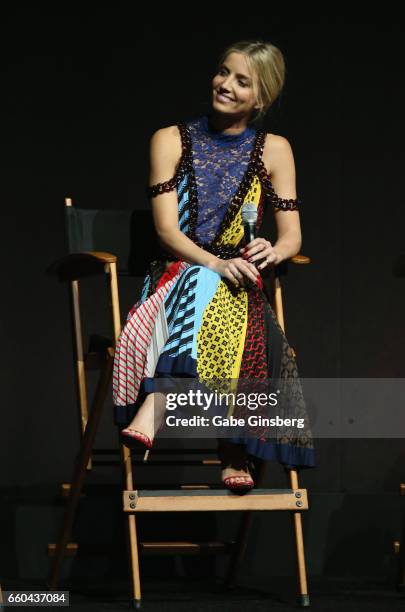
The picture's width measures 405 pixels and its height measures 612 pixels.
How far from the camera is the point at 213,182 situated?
142 inches

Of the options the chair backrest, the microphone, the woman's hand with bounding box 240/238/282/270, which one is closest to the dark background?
the chair backrest

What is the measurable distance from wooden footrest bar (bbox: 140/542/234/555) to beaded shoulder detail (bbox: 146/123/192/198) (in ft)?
3.25

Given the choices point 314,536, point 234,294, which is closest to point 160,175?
point 234,294

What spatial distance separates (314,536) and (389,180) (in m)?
1.31

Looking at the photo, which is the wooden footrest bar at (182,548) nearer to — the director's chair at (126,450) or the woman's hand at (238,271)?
the director's chair at (126,450)

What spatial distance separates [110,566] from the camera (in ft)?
12.5

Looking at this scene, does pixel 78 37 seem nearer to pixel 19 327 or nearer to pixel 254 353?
pixel 19 327

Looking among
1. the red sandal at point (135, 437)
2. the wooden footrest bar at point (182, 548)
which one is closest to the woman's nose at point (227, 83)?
the red sandal at point (135, 437)

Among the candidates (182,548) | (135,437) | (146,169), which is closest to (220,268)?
(135,437)

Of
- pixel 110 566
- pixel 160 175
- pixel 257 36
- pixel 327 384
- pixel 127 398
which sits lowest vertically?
pixel 110 566

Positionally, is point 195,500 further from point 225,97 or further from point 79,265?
point 225,97

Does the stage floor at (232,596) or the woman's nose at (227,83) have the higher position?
the woman's nose at (227,83)

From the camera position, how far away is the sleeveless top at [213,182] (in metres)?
3.59

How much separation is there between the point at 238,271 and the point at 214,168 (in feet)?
1.34
